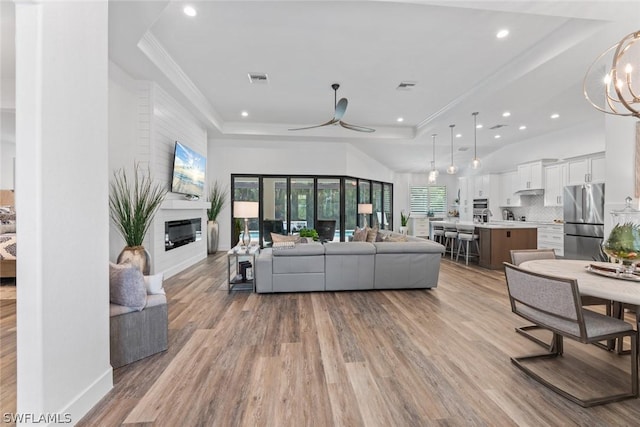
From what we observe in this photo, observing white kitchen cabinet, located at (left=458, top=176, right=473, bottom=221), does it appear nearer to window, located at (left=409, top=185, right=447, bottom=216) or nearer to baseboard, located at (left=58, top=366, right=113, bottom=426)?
window, located at (left=409, top=185, right=447, bottom=216)

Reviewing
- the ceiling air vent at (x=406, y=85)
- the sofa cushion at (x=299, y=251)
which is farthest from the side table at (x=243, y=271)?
the ceiling air vent at (x=406, y=85)

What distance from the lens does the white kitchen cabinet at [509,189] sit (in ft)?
27.3

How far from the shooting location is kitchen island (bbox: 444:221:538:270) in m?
5.52

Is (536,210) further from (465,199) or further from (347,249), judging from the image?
(347,249)

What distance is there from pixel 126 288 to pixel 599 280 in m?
3.37

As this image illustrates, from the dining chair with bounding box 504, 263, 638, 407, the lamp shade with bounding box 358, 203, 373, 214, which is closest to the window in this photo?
the lamp shade with bounding box 358, 203, 373, 214

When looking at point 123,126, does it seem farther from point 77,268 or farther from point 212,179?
point 212,179

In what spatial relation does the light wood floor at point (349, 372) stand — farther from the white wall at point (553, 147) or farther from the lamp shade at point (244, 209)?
the white wall at point (553, 147)

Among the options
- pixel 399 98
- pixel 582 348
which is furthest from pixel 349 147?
pixel 582 348

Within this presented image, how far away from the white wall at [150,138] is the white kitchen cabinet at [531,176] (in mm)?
8599

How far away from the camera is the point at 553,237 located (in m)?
6.96

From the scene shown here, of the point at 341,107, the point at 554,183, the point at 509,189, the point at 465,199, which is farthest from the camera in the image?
the point at 465,199

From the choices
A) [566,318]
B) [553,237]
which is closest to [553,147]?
[553,237]

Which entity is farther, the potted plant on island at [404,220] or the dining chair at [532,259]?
the potted plant on island at [404,220]
